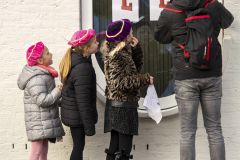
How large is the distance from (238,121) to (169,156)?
3.25ft

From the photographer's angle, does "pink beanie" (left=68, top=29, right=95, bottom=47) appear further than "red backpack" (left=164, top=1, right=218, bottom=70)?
Yes

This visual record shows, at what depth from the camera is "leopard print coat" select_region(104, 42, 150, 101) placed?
2.62m

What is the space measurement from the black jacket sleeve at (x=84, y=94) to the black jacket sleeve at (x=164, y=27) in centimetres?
79

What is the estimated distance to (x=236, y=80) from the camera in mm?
3490

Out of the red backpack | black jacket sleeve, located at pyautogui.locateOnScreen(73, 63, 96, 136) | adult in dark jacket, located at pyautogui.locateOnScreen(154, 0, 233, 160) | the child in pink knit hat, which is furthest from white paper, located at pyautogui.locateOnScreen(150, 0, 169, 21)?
the child in pink knit hat

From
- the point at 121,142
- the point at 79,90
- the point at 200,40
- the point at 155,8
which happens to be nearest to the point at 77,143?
the point at 121,142

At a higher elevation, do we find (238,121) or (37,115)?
(37,115)

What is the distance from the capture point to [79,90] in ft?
8.91

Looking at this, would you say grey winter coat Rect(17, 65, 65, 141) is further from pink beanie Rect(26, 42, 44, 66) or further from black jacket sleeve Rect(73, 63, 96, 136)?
black jacket sleeve Rect(73, 63, 96, 136)

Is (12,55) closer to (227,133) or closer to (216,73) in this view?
(216,73)

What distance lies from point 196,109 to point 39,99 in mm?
1534

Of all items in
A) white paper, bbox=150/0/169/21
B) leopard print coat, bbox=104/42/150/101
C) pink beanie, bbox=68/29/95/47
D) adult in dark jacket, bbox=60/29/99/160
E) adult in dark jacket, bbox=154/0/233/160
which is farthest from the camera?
white paper, bbox=150/0/169/21

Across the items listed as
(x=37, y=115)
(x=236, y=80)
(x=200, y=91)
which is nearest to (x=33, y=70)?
(x=37, y=115)

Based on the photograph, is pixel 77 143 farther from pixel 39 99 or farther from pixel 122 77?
pixel 122 77
